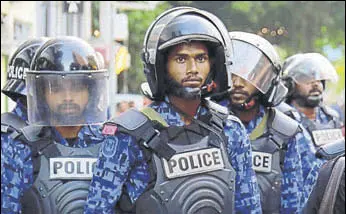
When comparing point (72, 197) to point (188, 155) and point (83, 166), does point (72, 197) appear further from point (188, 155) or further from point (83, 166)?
point (188, 155)

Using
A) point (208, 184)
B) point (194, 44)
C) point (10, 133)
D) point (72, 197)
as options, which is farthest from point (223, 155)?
point (10, 133)

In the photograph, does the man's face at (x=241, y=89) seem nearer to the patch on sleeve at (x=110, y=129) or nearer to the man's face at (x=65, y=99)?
the man's face at (x=65, y=99)

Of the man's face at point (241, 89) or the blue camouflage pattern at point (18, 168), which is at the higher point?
the man's face at point (241, 89)

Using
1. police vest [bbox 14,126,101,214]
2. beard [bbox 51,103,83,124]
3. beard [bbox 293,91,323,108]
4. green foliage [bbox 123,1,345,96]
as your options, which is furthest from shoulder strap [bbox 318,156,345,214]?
green foliage [bbox 123,1,345,96]

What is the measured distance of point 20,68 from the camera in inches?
293

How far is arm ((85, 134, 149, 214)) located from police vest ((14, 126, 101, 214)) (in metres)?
0.71

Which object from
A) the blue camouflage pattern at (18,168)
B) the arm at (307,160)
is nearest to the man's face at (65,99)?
the blue camouflage pattern at (18,168)

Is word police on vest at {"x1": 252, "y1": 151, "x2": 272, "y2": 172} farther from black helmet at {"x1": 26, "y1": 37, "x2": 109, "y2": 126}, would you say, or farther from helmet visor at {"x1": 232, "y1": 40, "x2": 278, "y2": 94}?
black helmet at {"x1": 26, "y1": 37, "x2": 109, "y2": 126}

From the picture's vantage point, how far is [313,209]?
4223 mm

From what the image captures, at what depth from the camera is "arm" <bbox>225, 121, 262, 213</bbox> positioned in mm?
5418

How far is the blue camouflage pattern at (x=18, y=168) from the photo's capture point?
20.2ft

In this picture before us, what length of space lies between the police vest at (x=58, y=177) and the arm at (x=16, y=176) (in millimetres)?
39

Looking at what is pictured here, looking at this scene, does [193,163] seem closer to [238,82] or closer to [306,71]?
[238,82]

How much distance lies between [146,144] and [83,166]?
1.02 metres
